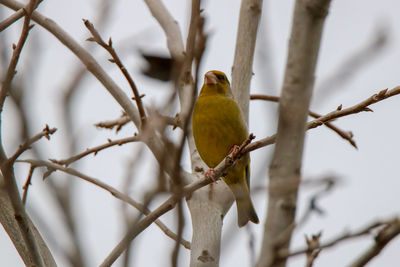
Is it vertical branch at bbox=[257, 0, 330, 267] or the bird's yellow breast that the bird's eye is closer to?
the bird's yellow breast

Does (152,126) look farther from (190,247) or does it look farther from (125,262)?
(190,247)

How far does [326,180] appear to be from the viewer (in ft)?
5.08

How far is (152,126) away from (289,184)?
0.46 m

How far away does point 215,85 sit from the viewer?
5586 millimetres

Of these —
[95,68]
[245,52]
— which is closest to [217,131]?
[245,52]

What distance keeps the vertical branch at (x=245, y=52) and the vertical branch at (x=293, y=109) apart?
2.81m

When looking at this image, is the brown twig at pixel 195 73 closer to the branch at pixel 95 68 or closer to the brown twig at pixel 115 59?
the brown twig at pixel 115 59

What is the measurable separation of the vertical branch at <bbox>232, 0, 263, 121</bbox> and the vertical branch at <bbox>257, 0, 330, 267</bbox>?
2.81 m

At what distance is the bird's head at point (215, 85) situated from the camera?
18.2 ft

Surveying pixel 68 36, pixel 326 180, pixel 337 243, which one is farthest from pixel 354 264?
pixel 68 36

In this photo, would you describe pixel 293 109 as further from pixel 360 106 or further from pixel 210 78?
pixel 210 78

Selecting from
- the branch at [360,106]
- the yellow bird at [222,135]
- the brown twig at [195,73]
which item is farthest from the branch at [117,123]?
the brown twig at [195,73]

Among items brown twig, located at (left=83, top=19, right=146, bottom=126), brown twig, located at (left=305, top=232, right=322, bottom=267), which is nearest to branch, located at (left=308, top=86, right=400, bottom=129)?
brown twig, located at (left=305, top=232, right=322, bottom=267)

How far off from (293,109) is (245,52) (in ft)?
9.75
